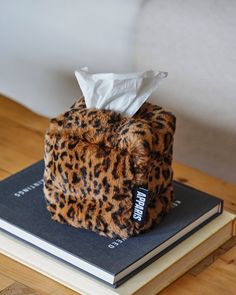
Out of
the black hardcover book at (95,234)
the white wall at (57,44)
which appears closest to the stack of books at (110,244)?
the black hardcover book at (95,234)

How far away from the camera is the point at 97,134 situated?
122 cm

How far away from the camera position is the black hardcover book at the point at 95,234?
119cm

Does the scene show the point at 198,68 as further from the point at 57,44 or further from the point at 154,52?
the point at 57,44

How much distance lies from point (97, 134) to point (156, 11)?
0.36 meters

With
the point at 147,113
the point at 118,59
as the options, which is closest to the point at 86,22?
the point at 118,59

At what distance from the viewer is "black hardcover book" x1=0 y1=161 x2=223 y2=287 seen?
1193mm

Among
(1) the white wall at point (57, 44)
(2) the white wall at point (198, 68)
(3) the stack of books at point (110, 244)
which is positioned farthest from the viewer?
(1) the white wall at point (57, 44)

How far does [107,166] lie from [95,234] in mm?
117

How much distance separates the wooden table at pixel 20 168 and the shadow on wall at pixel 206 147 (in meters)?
0.02

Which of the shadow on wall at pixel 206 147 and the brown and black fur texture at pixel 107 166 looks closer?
the brown and black fur texture at pixel 107 166

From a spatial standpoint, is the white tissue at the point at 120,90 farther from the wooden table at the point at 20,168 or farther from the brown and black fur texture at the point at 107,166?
the wooden table at the point at 20,168

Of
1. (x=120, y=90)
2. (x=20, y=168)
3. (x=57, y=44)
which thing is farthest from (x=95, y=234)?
(x=57, y=44)

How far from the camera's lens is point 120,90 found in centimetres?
125

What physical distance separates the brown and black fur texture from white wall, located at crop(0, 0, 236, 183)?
21 centimetres
